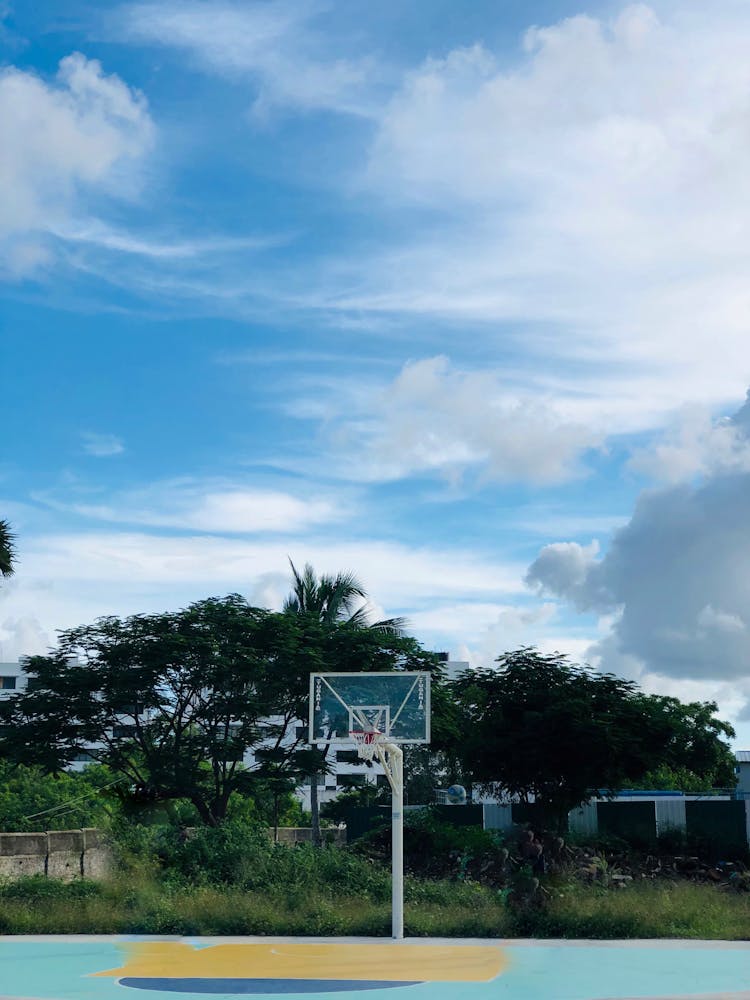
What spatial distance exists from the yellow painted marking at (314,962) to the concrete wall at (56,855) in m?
9.34

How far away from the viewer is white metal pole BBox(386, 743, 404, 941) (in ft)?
63.2

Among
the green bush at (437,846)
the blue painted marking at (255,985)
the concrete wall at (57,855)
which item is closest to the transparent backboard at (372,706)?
the blue painted marking at (255,985)

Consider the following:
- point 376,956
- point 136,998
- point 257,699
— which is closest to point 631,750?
point 257,699

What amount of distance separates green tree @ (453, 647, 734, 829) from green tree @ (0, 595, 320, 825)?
618cm

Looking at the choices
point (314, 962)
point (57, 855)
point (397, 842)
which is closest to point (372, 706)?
point (397, 842)

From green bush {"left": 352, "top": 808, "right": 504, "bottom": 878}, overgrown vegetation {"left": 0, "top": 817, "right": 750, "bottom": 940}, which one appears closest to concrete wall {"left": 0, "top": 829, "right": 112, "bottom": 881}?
overgrown vegetation {"left": 0, "top": 817, "right": 750, "bottom": 940}

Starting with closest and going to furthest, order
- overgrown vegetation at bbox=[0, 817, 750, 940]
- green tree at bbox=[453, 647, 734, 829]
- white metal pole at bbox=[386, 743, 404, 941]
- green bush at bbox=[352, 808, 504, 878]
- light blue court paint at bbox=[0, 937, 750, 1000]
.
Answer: light blue court paint at bbox=[0, 937, 750, 1000], white metal pole at bbox=[386, 743, 404, 941], overgrown vegetation at bbox=[0, 817, 750, 940], green bush at bbox=[352, 808, 504, 878], green tree at bbox=[453, 647, 734, 829]

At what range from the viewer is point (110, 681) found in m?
38.8

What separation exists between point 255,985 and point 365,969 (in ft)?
6.35

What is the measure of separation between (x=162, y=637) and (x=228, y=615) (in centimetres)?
245

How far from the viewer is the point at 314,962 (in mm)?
17406

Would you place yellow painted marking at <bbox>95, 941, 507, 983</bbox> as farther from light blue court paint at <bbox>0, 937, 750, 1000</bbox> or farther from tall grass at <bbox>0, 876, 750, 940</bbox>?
tall grass at <bbox>0, 876, 750, 940</bbox>

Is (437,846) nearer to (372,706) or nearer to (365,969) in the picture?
(372,706)

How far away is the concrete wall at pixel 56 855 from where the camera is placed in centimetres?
2784
